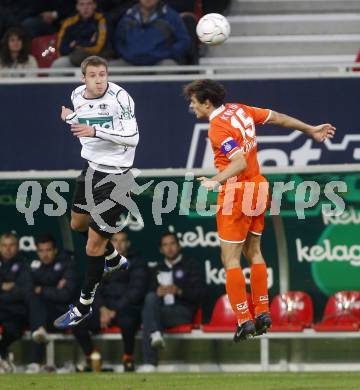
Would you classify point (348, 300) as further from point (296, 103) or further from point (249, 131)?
point (249, 131)

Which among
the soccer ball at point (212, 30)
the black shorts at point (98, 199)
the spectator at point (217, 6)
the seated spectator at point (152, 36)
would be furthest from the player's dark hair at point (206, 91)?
the spectator at point (217, 6)

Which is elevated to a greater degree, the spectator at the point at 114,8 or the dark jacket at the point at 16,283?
the spectator at the point at 114,8

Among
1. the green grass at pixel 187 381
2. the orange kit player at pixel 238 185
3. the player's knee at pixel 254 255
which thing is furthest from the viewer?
the green grass at pixel 187 381

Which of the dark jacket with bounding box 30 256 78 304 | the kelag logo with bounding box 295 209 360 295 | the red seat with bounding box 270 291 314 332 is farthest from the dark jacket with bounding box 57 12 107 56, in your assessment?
the red seat with bounding box 270 291 314 332

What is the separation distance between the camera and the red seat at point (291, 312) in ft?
49.3

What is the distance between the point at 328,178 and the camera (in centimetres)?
1415

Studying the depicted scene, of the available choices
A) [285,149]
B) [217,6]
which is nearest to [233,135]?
[285,149]

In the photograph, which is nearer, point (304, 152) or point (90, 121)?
point (90, 121)

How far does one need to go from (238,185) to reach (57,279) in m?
4.53

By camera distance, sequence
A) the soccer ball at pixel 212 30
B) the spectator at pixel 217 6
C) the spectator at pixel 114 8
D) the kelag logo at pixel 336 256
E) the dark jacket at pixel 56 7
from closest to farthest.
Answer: the soccer ball at pixel 212 30, the spectator at pixel 114 8, the kelag logo at pixel 336 256, the spectator at pixel 217 6, the dark jacket at pixel 56 7

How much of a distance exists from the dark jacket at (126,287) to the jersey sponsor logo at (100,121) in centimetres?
385

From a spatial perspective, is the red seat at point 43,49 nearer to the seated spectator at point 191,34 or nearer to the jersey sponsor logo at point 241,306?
the seated spectator at point 191,34

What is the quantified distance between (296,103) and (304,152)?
1.72ft

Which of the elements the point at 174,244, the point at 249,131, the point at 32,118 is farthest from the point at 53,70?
the point at 249,131
